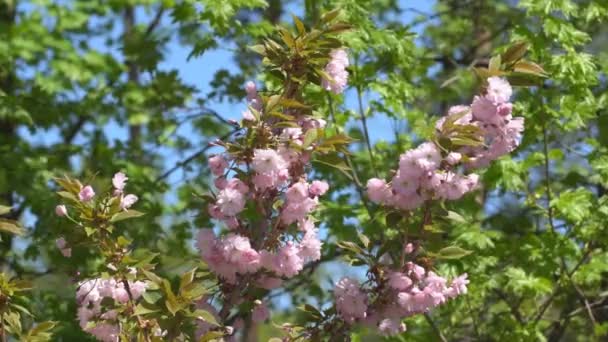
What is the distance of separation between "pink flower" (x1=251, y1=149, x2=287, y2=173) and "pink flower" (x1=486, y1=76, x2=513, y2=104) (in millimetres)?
682

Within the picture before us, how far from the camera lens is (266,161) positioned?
302 centimetres

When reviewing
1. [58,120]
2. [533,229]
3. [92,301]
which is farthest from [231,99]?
[92,301]

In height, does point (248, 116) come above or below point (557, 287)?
below

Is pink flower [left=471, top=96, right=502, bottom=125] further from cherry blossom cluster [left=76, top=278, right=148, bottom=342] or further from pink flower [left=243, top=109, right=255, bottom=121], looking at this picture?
cherry blossom cluster [left=76, top=278, right=148, bottom=342]

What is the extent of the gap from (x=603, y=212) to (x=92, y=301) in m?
2.81

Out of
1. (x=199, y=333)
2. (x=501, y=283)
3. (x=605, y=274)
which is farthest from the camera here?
(x=605, y=274)

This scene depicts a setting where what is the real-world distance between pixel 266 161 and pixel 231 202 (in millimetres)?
192

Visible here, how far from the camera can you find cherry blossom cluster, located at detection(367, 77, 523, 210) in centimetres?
297

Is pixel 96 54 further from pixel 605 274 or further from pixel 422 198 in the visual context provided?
pixel 422 198

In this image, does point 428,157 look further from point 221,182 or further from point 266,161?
point 221,182

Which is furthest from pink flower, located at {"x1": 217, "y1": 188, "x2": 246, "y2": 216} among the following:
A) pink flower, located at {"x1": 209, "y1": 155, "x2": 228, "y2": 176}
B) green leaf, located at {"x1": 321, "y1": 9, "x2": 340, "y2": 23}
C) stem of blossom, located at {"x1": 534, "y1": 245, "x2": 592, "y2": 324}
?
stem of blossom, located at {"x1": 534, "y1": 245, "x2": 592, "y2": 324}

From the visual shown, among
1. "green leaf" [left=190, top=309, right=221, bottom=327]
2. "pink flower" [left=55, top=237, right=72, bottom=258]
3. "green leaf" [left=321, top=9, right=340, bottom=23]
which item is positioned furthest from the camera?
"green leaf" [left=321, top=9, right=340, bottom=23]

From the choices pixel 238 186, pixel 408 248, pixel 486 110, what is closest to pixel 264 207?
pixel 238 186

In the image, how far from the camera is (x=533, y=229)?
6.31m
